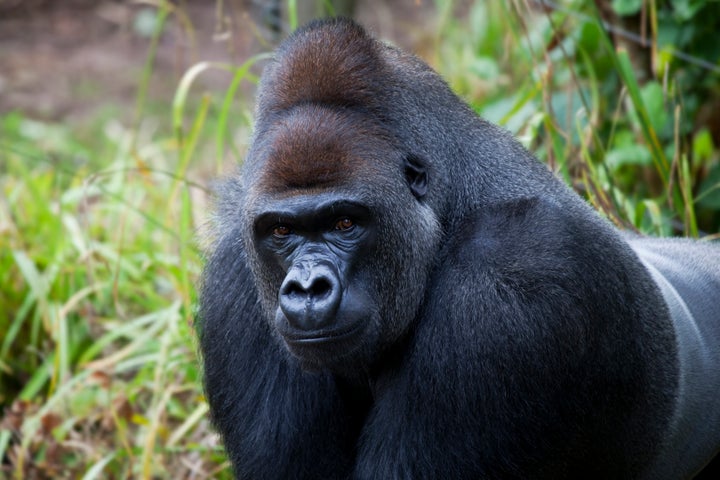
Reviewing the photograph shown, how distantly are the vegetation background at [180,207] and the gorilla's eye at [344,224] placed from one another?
41.2 inches

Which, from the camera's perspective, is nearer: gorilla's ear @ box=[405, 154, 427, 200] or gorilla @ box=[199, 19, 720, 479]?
gorilla @ box=[199, 19, 720, 479]

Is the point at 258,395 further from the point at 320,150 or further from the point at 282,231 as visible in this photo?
the point at 320,150

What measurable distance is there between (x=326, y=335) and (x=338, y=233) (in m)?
0.33

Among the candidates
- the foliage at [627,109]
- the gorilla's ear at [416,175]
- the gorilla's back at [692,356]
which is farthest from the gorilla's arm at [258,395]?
the foliage at [627,109]

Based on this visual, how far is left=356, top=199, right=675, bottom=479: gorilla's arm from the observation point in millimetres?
3406

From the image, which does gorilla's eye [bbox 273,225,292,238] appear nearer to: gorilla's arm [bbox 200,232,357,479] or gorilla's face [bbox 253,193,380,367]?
gorilla's face [bbox 253,193,380,367]

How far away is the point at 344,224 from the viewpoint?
339 centimetres

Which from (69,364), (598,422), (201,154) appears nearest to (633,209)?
(598,422)

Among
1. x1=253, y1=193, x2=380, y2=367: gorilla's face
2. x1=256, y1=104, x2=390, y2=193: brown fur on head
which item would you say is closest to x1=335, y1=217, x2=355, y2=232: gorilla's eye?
x1=253, y1=193, x2=380, y2=367: gorilla's face

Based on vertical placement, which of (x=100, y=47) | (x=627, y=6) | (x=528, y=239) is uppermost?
(x=100, y=47)

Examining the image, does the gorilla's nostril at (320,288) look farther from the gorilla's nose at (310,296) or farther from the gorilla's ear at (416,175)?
the gorilla's ear at (416,175)

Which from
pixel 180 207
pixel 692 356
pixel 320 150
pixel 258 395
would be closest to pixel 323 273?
pixel 320 150

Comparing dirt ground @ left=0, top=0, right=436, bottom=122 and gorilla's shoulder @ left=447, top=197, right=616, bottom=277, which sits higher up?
dirt ground @ left=0, top=0, right=436, bottom=122

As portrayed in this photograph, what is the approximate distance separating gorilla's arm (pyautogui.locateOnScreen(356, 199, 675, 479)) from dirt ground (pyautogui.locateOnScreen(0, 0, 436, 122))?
6945 mm
